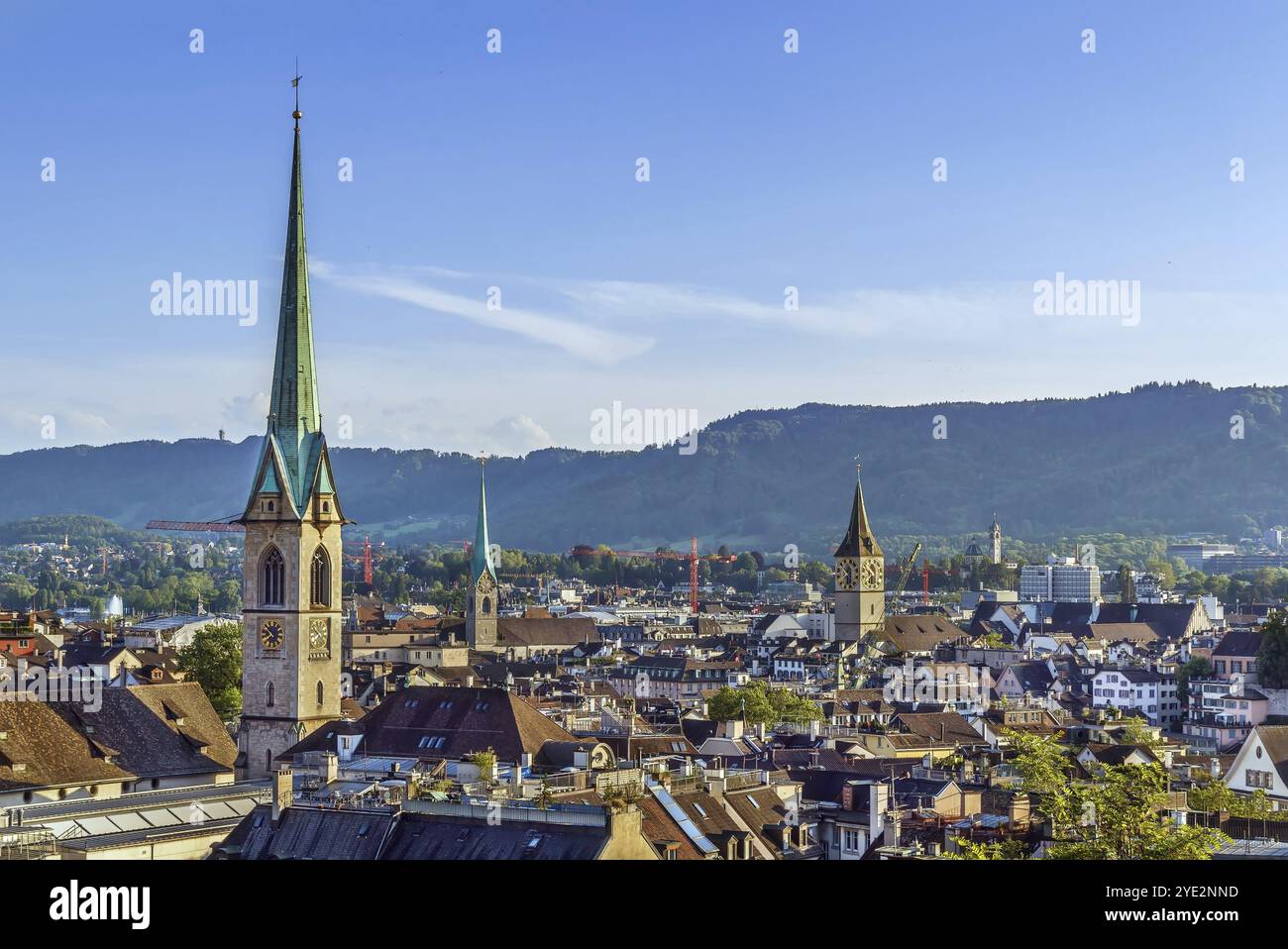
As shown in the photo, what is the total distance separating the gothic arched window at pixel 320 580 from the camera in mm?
54531

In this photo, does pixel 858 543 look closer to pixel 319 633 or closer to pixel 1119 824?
pixel 319 633

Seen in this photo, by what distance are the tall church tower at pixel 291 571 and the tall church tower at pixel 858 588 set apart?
274 feet

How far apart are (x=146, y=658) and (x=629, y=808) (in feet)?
192

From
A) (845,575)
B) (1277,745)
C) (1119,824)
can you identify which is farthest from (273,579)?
(845,575)

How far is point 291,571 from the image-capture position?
54219 millimetres

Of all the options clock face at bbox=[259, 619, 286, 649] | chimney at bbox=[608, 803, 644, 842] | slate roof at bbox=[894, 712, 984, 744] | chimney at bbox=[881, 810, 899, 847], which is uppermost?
clock face at bbox=[259, 619, 286, 649]

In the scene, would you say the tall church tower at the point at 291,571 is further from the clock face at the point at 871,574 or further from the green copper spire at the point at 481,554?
the clock face at the point at 871,574

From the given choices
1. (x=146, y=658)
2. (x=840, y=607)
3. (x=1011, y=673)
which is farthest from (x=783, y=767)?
(x=840, y=607)

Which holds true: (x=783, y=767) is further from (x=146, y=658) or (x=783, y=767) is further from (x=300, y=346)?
(x=146, y=658)

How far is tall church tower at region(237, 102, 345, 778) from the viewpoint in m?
53.3

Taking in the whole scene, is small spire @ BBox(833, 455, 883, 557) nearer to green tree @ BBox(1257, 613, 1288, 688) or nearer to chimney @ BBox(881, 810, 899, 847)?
green tree @ BBox(1257, 613, 1288, 688)

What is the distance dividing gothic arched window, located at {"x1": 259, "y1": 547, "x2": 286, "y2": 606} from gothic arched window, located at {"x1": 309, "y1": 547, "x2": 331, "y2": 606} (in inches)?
32.9

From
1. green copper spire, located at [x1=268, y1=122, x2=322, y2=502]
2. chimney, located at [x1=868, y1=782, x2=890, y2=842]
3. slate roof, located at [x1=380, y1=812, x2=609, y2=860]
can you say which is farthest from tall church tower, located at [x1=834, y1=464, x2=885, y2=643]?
slate roof, located at [x1=380, y1=812, x2=609, y2=860]

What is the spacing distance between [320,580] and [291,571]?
0.97 meters
